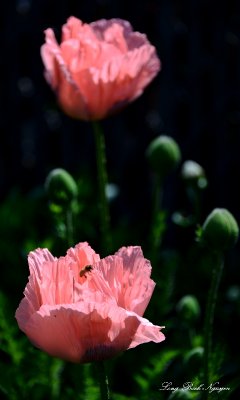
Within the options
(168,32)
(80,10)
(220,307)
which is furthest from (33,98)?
(220,307)

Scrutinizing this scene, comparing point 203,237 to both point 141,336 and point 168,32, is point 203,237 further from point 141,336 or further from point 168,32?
point 168,32

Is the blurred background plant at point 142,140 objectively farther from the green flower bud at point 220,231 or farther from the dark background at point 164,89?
the green flower bud at point 220,231

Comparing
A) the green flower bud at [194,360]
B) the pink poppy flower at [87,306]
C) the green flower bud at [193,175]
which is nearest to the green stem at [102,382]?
the pink poppy flower at [87,306]

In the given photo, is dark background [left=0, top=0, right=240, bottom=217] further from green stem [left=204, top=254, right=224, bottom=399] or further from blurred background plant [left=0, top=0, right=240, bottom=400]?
green stem [left=204, top=254, right=224, bottom=399]

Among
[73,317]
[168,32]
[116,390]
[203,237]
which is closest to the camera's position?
[73,317]

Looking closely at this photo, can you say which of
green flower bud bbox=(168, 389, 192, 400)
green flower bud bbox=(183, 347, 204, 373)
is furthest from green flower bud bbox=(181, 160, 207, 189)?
green flower bud bbox=(168, 389, 192, 400)

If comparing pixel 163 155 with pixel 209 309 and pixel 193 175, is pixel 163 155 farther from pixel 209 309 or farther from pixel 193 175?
pixel 209 309

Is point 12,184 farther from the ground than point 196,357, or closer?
closer
